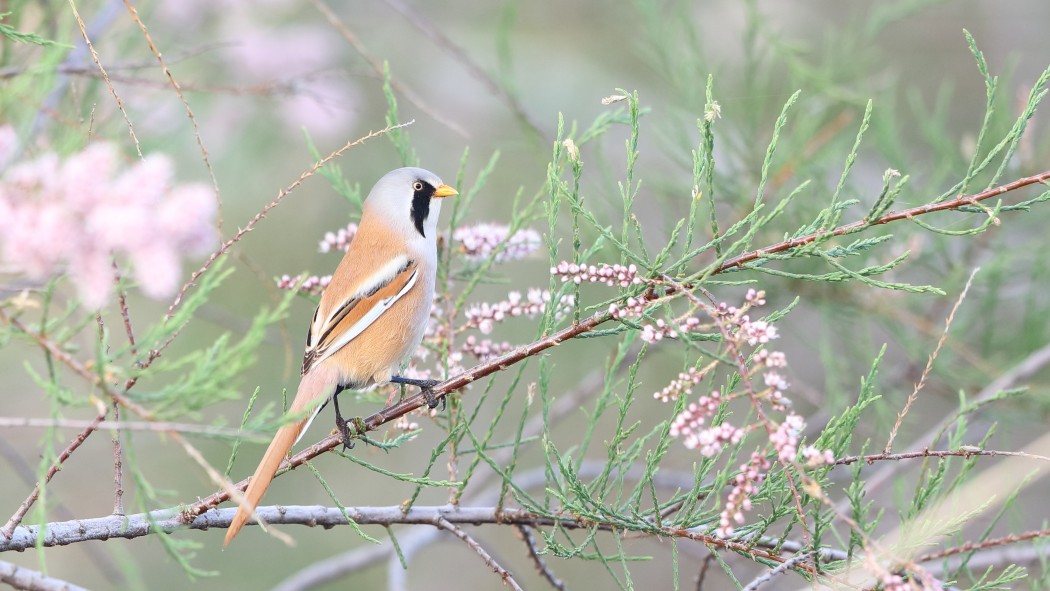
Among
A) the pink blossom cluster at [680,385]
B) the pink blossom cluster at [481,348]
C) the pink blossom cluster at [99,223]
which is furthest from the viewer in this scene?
the pink blossom cluster at [481,348]

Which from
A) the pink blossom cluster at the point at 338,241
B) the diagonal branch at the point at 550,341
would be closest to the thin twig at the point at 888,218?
the diagonal branch at the point at 550,341

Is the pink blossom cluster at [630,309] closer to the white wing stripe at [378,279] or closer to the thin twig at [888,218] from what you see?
the thin twig at [888,218]

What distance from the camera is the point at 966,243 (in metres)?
4.24

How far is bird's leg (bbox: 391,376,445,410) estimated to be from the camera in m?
1.98

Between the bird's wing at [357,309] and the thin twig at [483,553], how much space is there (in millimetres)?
835

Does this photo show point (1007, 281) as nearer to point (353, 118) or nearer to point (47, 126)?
point (47, 126)

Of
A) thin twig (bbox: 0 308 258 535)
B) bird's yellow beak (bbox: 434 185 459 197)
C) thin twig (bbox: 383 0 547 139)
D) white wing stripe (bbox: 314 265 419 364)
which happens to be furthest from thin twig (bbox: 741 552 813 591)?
thin twig (bbox: 383 0 547 139)

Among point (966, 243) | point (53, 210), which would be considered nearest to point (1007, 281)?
point (966, 243)

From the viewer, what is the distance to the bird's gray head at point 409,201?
9.63ft

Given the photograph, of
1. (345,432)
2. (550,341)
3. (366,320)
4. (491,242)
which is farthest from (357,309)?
(550,341)

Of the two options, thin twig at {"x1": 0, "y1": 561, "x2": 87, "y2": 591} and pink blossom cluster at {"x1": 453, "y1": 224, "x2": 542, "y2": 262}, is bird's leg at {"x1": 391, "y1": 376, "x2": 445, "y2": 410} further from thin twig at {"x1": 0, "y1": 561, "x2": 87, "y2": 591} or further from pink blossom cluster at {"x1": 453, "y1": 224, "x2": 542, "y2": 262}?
thin twig at {"x1": 0, "y1": 561, "x2": 87, "y2": 591}

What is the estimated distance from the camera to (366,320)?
284cm

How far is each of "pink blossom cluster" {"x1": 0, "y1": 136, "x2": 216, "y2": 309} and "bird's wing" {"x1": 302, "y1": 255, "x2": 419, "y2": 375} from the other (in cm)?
164

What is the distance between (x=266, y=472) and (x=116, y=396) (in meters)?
0.91
